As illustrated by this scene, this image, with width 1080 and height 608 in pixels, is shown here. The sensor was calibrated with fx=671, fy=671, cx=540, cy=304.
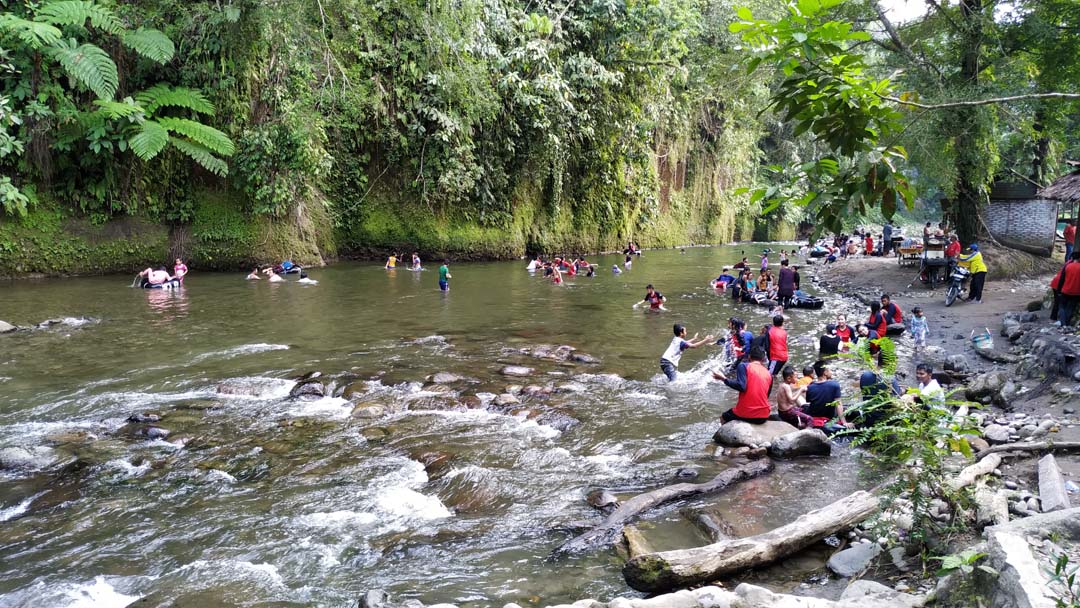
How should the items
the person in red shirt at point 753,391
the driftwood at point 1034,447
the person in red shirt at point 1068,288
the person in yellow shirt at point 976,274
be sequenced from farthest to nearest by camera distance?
the person in yellow shirt at point 976,274, the person in red shirt at point 1068,288, the person in red shirt at point 753,391, the driftwood at point 1034,447

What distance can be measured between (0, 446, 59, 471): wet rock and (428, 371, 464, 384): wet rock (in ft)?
16.5

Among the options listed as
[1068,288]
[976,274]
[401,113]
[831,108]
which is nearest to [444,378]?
[831,108]

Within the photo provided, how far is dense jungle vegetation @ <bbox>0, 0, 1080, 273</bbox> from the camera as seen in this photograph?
16359 mm

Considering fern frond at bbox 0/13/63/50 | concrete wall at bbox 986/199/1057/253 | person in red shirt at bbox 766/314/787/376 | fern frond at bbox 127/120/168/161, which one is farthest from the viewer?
concrete wall at bbox 986/199/1057/253

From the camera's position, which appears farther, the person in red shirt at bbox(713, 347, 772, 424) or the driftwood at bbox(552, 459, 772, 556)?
the person in red shirt at bbox(713, 347, 772, 424)

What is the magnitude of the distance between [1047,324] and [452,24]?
1265 centimetres

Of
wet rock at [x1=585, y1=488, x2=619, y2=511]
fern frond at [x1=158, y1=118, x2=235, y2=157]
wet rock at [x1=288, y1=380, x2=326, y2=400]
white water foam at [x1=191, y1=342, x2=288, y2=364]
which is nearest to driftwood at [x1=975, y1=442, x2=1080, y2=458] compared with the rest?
wet rock at [x1=585, y1=488, x2=619, y2=511]

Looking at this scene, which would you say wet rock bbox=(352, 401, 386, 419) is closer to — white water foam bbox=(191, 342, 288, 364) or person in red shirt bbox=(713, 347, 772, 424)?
white water foam bbox=(191, 342, 288, 364)

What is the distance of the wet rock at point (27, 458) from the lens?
7188 mm

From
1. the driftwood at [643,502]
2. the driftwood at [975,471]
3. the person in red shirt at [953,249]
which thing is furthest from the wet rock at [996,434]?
the person in red shirt at [953,249]

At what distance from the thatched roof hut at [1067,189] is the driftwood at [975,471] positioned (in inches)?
383

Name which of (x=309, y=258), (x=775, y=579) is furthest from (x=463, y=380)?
(x=309, y=258)

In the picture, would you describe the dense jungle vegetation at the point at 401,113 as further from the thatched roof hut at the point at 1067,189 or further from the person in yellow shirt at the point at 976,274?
the person in yellow shirt at the point at 976,274

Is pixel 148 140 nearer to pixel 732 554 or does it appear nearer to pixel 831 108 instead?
pixel 732 554
